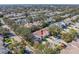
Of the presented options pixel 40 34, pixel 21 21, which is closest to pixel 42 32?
pixel 40 34

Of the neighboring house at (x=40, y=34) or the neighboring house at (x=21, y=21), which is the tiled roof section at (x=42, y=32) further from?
the neighboring house at (x=21, y=21)

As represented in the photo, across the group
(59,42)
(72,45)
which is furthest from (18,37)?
(72,45)

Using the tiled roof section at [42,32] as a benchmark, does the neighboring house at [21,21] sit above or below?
above

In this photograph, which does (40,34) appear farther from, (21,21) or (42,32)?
(21,21)

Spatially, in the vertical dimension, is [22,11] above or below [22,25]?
above

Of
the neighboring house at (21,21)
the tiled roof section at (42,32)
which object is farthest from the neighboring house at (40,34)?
the neighboring house at (21,21)

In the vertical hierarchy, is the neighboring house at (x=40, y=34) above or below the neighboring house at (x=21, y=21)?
below

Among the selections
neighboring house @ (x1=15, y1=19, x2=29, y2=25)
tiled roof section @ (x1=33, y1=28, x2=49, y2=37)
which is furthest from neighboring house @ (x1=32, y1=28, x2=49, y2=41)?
neighboring house @ (x1=15, y1=19, x2=29, y2=25)

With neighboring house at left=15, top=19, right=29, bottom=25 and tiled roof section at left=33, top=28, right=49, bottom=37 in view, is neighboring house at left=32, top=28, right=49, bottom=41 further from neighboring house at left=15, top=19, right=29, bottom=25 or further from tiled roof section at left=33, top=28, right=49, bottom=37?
neighboring house at left=15, top=19, right=29, bottom=25

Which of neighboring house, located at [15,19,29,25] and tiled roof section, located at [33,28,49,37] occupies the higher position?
neighboring house, located at [15,19,29,25]
